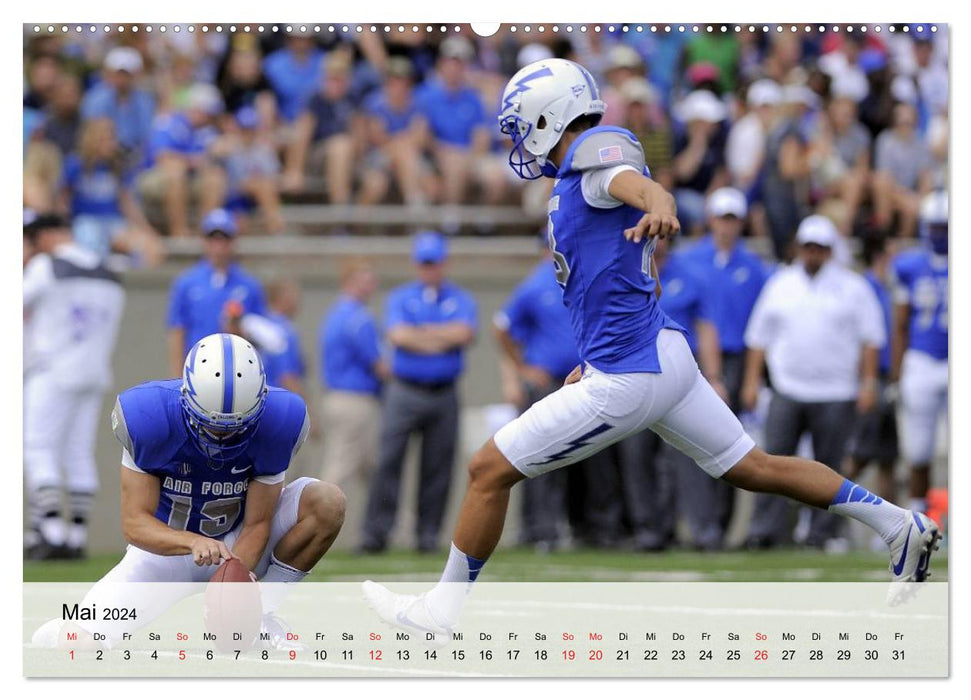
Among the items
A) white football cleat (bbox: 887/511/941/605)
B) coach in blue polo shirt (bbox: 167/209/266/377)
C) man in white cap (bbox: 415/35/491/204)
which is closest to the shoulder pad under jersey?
white football cleat (bbox: 887/511/941/605)

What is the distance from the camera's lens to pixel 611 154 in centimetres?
552

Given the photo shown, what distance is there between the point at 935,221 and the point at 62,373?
4.82 meters


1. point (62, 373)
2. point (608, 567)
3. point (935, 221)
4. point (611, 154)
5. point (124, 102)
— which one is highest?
point (124, 102)

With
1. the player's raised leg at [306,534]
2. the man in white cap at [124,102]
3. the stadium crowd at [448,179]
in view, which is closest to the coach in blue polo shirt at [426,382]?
the stadium crowd at [448,179]

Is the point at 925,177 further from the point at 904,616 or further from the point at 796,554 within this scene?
the point at 904,616

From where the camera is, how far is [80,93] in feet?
33.9

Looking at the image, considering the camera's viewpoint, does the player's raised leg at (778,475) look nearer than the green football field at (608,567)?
Yes

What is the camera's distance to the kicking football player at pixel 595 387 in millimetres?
5672

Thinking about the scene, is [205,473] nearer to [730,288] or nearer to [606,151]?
[606,151]

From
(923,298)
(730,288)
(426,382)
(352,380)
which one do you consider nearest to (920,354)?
(923,298)

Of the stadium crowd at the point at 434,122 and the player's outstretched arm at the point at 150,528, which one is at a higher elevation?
the stadium crowd at the point at 434,122

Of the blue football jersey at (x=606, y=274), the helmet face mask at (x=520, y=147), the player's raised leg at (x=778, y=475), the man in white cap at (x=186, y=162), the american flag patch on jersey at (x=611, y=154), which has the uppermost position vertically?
the man in white cap at (x=186, y=162)

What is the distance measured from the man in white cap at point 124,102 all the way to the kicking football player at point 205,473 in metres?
5.14

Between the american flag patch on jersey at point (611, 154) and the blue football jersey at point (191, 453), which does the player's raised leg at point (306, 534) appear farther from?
the american flag patch on jersey at point (611, 154)
